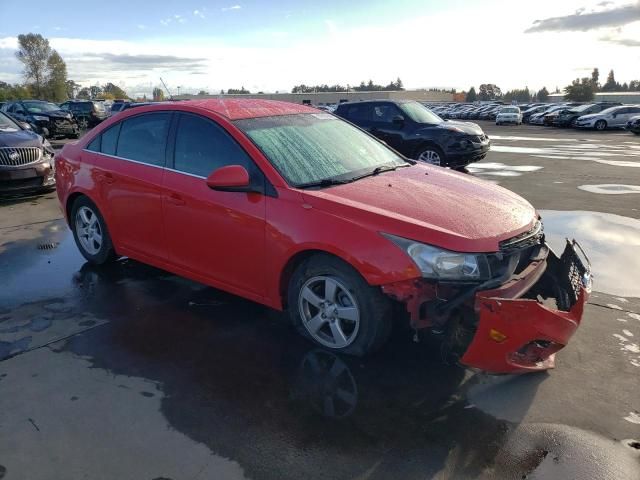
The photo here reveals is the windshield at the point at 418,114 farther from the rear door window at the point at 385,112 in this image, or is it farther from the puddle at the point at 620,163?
the puddle at the point at 620,163

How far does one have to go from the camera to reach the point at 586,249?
5.89m

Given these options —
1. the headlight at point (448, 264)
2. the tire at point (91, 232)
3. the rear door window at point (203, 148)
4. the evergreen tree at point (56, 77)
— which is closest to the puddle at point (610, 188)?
the headlight at point (448, 264)

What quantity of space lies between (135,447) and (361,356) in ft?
5.00

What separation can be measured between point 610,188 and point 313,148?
799 cm

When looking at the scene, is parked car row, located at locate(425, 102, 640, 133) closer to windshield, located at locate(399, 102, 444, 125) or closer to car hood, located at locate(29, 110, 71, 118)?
windshield, located at locate(399, 102, 444, 125)

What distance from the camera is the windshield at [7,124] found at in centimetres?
968

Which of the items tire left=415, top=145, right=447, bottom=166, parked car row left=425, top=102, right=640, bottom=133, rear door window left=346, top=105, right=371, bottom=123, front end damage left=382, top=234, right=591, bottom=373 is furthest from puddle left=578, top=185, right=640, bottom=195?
parked car row left=425, top=102, right=640, bottom=133

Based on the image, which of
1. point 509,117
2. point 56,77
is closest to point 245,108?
point 509,117

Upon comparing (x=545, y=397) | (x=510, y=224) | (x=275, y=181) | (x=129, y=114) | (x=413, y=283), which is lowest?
(x=545, y=397)

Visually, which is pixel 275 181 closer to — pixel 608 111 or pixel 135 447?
pixel 135 447

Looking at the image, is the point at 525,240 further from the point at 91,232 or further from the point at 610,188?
the point at 610,188

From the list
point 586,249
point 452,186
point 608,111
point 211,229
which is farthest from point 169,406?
point 608,111

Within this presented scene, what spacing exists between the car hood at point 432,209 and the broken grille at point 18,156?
24.5ft

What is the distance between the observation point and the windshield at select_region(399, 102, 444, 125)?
1194cm
